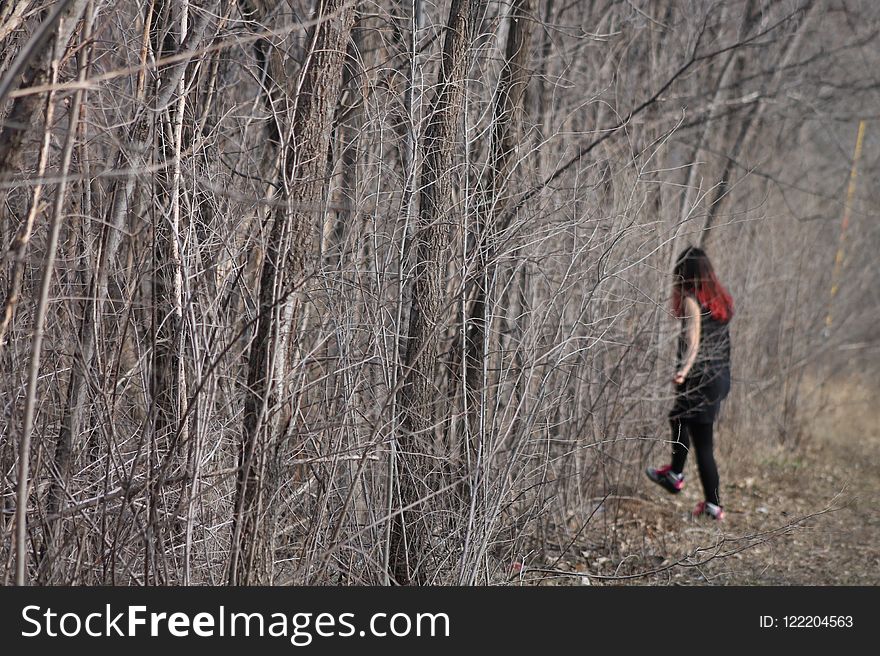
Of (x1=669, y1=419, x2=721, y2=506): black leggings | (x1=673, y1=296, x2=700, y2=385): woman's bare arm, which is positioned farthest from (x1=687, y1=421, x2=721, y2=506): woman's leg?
(x1=673, y1=296, x2=700, y2=385): woman's bare arm

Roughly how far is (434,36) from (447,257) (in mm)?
1326

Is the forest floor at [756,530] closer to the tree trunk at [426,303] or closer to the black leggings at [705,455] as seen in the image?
the black leggings at [705,455]

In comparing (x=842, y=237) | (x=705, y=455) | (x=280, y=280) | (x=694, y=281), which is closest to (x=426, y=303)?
(x=280, y=280)

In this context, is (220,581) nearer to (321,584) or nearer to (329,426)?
(321,584)

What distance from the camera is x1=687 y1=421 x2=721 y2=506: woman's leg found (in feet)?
23.0

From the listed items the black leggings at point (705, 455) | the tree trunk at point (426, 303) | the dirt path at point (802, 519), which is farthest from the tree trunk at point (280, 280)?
the black leggings at point (705, 455)

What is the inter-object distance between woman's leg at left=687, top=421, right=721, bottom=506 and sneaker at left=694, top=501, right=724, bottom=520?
0.18 feet

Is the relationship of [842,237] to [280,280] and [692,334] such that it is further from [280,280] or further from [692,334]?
[280,280]

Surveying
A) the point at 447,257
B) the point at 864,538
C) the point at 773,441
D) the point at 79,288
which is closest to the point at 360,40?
the point at 447,257

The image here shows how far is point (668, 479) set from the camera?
7312 millimetres

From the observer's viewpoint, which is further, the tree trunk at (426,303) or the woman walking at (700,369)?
the woman walking at (700,369)

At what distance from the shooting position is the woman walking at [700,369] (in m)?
6.68

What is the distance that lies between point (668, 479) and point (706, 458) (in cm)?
42

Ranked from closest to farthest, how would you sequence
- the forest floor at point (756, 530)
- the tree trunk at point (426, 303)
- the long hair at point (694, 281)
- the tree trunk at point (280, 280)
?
1. the tree trunk at point (280, 280)
2. the tree trunk at point (426, 303)
3. the forest floor at point (756, 530)
4. the long hair at point (694, 281)
